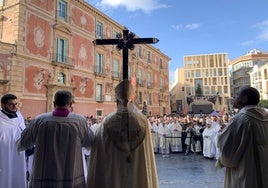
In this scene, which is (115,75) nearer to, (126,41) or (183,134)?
(183,134)

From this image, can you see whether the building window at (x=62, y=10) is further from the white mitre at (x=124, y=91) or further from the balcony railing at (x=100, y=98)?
the white mitre at (x=124, y=91)

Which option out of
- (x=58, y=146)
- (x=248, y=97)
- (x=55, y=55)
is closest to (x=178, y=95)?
(x=55, y=55)

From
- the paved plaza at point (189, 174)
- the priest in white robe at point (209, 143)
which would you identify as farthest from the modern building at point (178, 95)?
the paved plaza at point (189, 174)

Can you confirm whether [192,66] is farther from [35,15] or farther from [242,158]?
[242,158]

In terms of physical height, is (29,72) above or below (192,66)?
below

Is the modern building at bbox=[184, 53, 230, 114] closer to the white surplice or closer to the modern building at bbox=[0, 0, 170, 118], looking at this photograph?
the modern building at bbox=[0, 0, 170, 118]

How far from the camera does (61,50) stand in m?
20.4

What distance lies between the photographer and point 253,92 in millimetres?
2896

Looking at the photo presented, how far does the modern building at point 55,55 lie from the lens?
1645 centimetres

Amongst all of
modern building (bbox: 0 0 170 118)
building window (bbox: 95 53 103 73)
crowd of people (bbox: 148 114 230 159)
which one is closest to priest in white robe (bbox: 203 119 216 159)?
crowd of people (bbox: 148 114 230 159)

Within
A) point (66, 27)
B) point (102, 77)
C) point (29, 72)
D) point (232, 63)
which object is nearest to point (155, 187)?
point (29, 72)

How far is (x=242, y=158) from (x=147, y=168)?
3.60 ft

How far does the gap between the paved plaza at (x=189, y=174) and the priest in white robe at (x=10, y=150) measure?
3.28m

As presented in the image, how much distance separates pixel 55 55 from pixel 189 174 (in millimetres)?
16033
